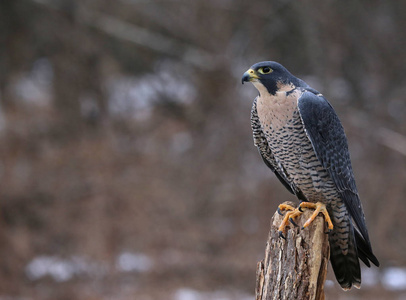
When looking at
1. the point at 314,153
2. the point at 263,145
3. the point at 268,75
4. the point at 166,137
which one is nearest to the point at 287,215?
the point at 314,153

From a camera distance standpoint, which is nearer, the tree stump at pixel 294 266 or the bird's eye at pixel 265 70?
the tree stump at pixel 294 266

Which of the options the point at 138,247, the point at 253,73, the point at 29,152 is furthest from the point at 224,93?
the point at 253,73

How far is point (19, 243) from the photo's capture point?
655 cm

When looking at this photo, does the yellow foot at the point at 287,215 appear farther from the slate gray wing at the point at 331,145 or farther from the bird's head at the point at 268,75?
the bird's head at the point at 268,75

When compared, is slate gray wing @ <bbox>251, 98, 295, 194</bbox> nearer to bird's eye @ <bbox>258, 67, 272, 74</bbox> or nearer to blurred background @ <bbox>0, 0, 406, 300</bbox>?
bird's eye @ <bbox>258, 67, 272, 74</bbox>

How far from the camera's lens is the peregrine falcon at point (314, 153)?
254 centimetres

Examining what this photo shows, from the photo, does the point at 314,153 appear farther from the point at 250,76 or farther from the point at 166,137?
the point at 166,137

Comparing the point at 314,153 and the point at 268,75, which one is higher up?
the point at 268,75

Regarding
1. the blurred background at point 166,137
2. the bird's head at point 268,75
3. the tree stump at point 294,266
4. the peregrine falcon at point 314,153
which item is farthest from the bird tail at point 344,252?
the blurred background at point 166,137

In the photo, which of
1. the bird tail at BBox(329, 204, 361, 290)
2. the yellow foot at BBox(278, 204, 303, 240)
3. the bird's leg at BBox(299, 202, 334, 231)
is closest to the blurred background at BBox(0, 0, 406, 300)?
the bird tail at BBox(329, 204, 361, 290)

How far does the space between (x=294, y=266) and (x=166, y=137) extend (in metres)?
6.13

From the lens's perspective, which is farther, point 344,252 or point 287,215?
point 344,252

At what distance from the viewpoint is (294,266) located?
2270 mm

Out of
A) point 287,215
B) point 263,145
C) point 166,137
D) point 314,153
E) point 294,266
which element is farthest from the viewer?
point 166,137
